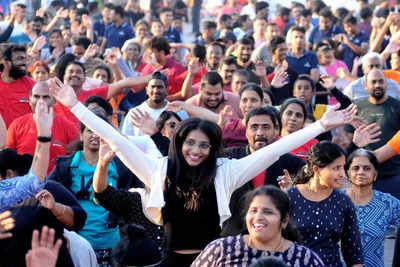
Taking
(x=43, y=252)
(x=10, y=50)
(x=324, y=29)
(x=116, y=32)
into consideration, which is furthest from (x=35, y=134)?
(x=324, y=29)

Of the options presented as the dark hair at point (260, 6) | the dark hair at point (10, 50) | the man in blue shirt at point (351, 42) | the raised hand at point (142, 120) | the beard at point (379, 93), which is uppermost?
the dark hair at point (260, 6)

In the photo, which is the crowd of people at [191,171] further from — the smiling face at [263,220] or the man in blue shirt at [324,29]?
the man in blue shirt at [324,29]

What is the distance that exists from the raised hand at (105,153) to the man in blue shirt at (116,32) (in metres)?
12.0

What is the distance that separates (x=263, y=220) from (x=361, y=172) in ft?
9.39

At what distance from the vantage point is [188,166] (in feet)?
21.1

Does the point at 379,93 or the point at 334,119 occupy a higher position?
the point at 379,93

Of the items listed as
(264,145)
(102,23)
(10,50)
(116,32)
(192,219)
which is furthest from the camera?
(102,23)

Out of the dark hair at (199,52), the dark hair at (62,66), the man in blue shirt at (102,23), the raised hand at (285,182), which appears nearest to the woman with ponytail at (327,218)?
the raised hand at (285,182)

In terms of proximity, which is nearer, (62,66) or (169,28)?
(62,66)

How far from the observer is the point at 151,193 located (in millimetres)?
6332

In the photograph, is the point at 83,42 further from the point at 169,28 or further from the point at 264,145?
the point at 264,145

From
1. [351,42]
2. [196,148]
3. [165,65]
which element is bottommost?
[196,148]

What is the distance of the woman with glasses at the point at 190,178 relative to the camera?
6.32 meters

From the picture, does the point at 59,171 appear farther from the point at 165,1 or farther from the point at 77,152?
the point at 165,1
